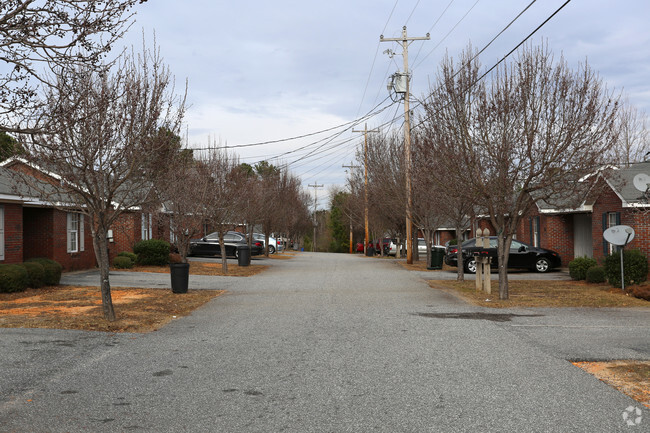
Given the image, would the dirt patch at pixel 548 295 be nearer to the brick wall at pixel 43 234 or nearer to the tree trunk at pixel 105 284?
the tree trunk at pixel 105 284

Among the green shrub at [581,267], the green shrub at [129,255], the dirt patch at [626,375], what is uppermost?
the green shrub at [129,255]

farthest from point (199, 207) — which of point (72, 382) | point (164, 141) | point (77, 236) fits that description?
point (72, 382)

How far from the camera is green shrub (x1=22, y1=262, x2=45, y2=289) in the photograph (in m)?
17.3

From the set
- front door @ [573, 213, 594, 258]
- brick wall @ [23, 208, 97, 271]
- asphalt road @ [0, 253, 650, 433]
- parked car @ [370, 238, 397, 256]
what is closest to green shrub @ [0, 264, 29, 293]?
brick wall @ [23, 208, 97, 271]

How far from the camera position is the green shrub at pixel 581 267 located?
21156 mm

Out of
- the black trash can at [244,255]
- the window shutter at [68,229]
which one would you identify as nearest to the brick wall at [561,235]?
the black trash can at [244,255]

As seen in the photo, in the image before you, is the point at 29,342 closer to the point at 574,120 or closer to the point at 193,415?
the point at 193,415

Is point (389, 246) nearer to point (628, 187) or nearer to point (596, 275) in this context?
point (628, 187)

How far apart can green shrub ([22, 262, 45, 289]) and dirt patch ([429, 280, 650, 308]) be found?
12.0 meters

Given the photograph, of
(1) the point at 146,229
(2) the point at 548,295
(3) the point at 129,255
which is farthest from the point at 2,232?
(2) the point at 548,295

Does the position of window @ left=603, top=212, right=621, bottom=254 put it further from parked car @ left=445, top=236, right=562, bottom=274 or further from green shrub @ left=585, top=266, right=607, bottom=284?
parked car @ left=445, top=236, right=562, bottom=274

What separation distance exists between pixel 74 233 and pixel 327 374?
66.3 feet

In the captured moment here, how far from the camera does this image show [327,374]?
7.35m

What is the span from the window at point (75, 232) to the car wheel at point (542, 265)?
19.0 meters
